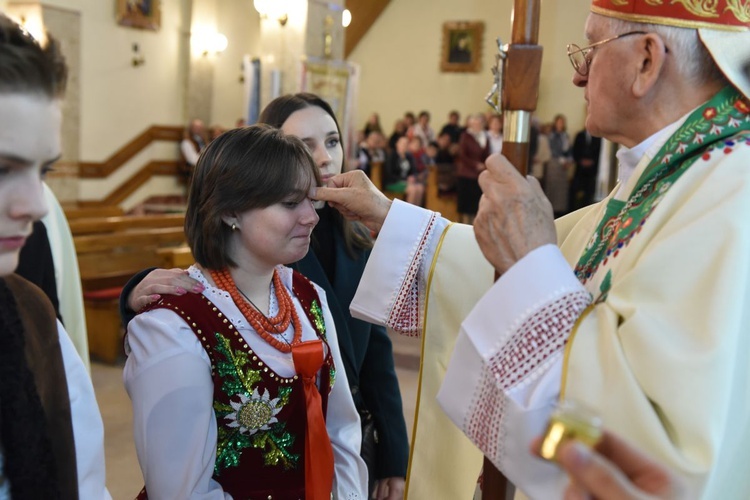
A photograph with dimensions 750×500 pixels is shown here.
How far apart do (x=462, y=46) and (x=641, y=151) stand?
507 inches

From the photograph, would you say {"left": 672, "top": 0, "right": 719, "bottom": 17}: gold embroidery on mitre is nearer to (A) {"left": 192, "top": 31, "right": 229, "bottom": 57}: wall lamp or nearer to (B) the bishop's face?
(B) the bishop's face

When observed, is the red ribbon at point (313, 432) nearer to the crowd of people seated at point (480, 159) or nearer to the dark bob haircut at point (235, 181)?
the dark bob haircut at point (235, 181)

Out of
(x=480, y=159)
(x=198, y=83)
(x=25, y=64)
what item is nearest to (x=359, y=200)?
(x=25, y=64)

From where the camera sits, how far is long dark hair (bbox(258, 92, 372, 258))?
6.84 feet

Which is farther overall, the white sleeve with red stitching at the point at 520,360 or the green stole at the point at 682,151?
the green stole at the point at 682,151

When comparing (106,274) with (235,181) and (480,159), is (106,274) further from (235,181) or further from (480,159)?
(480,159)

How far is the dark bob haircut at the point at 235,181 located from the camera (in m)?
1.62

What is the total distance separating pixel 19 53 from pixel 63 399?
1.60ft

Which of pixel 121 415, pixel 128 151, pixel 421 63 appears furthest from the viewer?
pixel 421 63

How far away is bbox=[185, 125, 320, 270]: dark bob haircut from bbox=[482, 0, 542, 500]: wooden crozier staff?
53 centimetres

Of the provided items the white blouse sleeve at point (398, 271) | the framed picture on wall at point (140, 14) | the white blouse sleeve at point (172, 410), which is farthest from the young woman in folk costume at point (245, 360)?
the framed picture on wall at point (140, 14)

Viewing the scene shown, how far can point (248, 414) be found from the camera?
152 centimetres

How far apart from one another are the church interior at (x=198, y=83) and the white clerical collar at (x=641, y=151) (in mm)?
3235

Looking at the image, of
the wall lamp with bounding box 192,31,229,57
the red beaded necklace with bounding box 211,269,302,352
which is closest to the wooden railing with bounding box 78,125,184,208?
the wall lamp with bounding box 192,31,229,57
